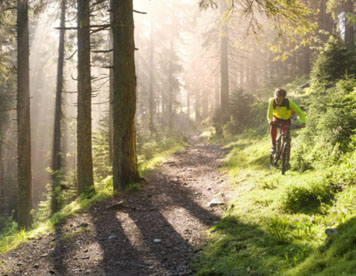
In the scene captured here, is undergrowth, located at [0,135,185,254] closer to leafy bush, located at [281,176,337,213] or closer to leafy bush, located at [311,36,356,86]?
leafy bush, located at [281,176,337,213]

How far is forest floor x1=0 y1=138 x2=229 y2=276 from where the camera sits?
4301mm

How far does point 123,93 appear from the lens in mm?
7551

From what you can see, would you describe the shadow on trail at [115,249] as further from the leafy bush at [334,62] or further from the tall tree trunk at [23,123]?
the leafy bush at [334,62]

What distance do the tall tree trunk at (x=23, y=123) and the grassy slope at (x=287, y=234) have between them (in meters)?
8.93

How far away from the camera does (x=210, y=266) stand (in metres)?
3.79

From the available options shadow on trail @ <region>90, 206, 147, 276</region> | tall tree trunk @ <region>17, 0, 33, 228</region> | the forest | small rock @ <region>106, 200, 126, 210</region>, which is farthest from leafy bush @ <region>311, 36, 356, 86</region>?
tall tree trunk @ <region>17, 0, 33, 228</region>

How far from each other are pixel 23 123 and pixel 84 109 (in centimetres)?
350

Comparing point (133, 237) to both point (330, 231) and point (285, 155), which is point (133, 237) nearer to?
point (330, 231)

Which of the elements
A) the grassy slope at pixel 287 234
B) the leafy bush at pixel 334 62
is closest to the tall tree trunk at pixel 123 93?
Result: the grassy slope at pixel 287 234

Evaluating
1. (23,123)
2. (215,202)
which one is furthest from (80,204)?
(23,123)

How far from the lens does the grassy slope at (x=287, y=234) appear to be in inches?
118

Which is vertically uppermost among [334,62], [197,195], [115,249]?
[334,62]

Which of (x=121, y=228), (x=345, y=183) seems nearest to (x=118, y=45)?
(x=121, y=228)

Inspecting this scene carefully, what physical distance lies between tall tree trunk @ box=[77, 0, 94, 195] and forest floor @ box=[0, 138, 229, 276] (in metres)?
2.33
